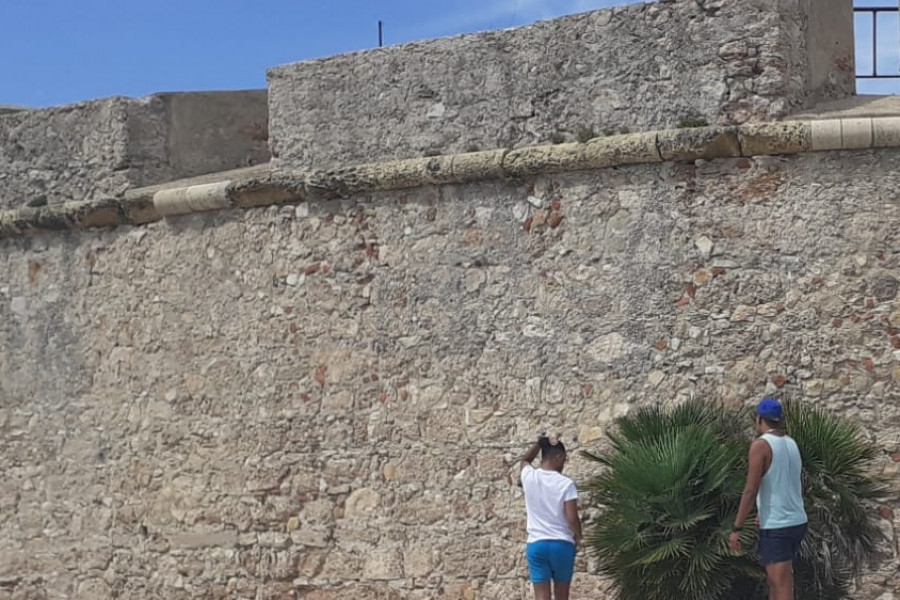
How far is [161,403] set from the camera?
34.1ft

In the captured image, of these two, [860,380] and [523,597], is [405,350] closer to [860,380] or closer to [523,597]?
[523,597]

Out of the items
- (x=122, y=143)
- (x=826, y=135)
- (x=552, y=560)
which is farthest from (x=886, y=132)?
(x=122, y=143)

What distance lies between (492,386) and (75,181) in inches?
147

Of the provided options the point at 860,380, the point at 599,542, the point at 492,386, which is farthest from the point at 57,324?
the point at 860,380

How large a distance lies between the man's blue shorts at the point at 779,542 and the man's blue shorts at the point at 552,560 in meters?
0.98

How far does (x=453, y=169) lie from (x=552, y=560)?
2428mm

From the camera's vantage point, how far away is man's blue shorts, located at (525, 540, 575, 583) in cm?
777

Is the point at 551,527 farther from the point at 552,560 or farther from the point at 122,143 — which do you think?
the point at 122,143

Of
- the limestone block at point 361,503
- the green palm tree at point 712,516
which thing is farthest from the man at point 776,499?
the limestone block at point 361,503

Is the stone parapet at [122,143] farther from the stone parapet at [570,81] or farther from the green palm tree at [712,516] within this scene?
the green palm tree at [712,516]

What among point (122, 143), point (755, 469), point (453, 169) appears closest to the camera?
point (755, 469)

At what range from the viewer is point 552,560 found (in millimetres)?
7785

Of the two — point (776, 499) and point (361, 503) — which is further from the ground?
point (776, 499)

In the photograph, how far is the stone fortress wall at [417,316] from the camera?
326 inches
